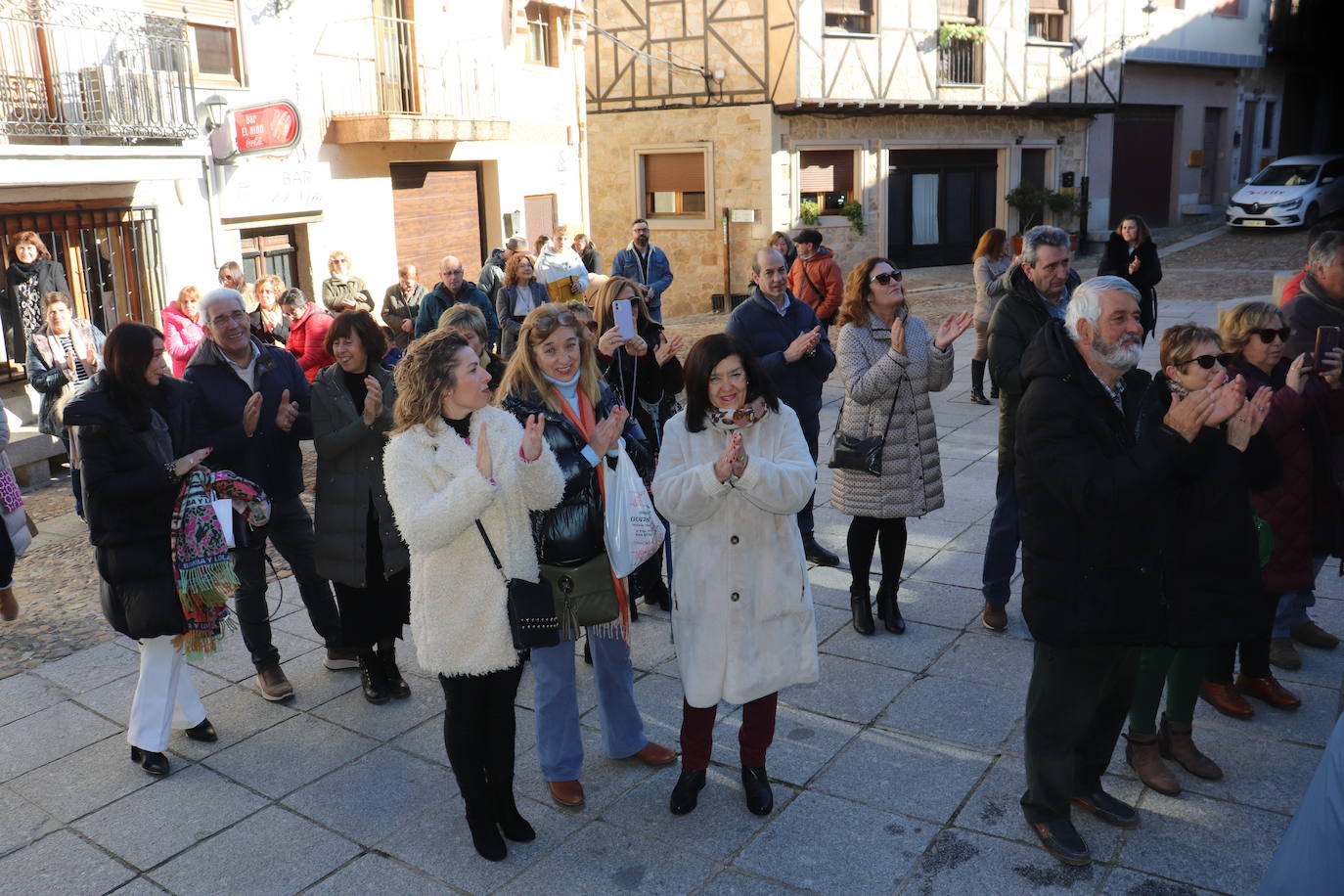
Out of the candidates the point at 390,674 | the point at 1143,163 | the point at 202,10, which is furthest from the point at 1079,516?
the point at 1143,163

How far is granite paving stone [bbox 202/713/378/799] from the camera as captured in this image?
4402mm

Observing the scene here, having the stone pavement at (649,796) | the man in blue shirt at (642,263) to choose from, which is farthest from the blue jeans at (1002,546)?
the man in blue shirt at (642,263)

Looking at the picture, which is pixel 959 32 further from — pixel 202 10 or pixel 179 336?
pixel 179 336

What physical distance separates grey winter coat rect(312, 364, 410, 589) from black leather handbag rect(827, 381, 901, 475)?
208 centimetres

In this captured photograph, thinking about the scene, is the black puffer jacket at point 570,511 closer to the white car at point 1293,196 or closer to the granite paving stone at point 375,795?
the granite paving stone at point 375,795

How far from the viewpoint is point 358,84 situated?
14023mm

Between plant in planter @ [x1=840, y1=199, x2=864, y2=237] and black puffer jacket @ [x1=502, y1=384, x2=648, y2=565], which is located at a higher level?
plant in planter @ [x1=840, y1=199, x2=864, y2=237]

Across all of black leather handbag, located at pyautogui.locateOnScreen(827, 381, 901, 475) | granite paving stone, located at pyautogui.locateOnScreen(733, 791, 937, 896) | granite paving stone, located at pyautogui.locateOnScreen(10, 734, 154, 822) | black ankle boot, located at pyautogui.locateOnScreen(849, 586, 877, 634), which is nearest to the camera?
granite paving stone, located at pyautogui.locateOnScreen(733, 791, 937, 896)

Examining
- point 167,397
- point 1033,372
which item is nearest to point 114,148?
point 167,397

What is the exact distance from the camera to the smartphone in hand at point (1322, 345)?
452 cm

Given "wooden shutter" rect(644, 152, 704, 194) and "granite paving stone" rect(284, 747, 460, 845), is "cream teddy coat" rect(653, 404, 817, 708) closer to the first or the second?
"granite paving stone" rect(284, 747, 460, 845)

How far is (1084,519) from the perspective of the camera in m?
3.41

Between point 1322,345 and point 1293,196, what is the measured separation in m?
23.5

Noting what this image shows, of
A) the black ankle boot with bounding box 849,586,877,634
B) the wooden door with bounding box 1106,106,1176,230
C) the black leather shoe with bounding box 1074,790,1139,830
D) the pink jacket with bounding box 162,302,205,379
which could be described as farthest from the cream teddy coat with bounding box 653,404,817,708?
the wooden door with bounding box 1106,106,1176,230
